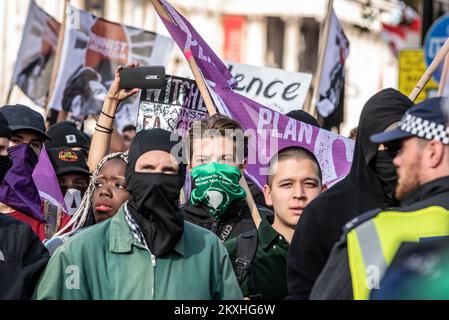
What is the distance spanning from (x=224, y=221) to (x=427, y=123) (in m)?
2.54

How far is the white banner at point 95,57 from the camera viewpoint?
13289mm

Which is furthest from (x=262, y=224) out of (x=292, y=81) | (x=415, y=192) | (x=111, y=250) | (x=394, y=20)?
(x=394, y=20)

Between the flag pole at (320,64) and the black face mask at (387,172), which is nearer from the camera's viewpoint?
the black face mask at (387,172)

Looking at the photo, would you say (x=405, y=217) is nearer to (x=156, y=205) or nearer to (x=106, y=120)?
(x=156, y=205)

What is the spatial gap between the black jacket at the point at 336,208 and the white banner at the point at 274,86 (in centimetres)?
500

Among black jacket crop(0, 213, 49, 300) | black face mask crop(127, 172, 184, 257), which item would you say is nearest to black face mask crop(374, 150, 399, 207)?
black face mask crop(127, 172, 184, 257)

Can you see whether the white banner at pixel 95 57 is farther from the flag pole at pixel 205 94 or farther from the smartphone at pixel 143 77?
the smartphone at pixel 143 77

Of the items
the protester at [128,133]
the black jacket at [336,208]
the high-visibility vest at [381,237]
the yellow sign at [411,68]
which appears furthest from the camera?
the yellow sign at [411,68]

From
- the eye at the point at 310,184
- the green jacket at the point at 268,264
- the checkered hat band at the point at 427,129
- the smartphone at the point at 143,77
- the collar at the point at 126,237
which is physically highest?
the smartphone at the point at 143,77

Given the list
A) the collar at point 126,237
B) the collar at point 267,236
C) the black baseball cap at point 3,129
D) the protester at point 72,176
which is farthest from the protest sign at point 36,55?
the collar at point 126,237

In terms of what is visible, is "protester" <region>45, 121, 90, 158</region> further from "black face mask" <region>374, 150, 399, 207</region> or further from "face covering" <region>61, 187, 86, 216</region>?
"black face mask" <region>374, 150, 399, 207</region>

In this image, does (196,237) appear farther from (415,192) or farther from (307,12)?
(307,12)

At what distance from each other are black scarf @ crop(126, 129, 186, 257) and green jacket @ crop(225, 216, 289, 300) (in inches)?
34.1
